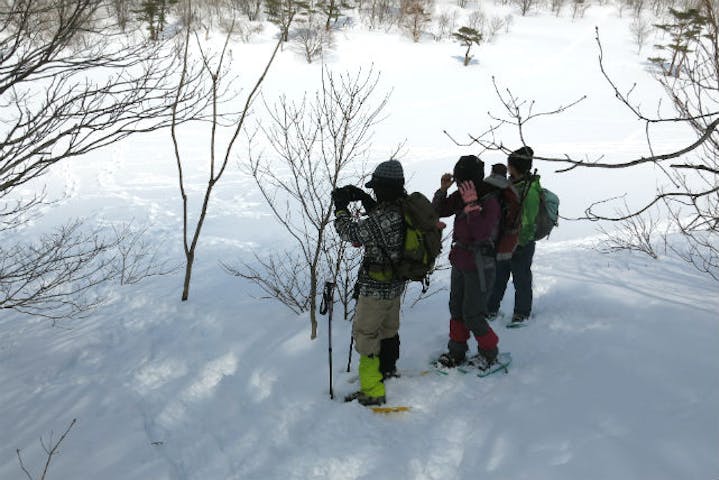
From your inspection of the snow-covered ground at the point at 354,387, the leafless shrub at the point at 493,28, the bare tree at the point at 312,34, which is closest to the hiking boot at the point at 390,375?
the snow-covered ground at the point at 354,387

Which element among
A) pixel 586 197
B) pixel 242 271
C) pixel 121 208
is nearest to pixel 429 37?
pixel 586 197

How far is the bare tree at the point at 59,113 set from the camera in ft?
8.47

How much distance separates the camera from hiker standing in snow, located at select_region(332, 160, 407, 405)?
3.01 metres

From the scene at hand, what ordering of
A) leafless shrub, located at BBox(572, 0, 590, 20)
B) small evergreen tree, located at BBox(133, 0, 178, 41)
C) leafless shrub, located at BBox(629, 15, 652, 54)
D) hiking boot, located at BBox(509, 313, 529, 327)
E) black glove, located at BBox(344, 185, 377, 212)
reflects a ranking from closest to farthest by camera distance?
black glove, located at BBox(344, 185, 377, 212) < hiking boot, located at BBox(509, 313, 529, 327) < small evergreen tree, located at BBox(133, 0, 178, 41) < leafless shrub, located at BBox(629, 15, 652, 54) < leafless shrub, located at BBox(572, 0, 590, 20)

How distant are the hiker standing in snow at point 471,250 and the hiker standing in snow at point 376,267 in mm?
529

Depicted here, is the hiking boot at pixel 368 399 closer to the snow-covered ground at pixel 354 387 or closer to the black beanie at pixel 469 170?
the snow-covered ground at pixel 354 387

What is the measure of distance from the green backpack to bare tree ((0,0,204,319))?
68.9 inches

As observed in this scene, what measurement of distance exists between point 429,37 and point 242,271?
32060 millimetres

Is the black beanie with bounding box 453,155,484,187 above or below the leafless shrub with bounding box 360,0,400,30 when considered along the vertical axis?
below

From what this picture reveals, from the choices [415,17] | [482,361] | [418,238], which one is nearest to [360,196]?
[418,238]

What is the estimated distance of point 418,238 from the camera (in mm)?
3055

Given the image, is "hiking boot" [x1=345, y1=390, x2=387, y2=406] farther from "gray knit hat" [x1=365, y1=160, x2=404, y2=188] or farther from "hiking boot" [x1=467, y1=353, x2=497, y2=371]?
"gray knit hat" [x1=365, y1=160, x2=404, y2=188]

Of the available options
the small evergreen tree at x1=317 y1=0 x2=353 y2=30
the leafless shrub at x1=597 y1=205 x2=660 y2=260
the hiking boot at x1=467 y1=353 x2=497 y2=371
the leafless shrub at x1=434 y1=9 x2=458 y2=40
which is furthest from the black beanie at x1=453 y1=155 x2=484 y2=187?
the leafless shrub at x1=434 y1=9 x2=458 y2=40

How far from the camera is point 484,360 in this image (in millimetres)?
3699
